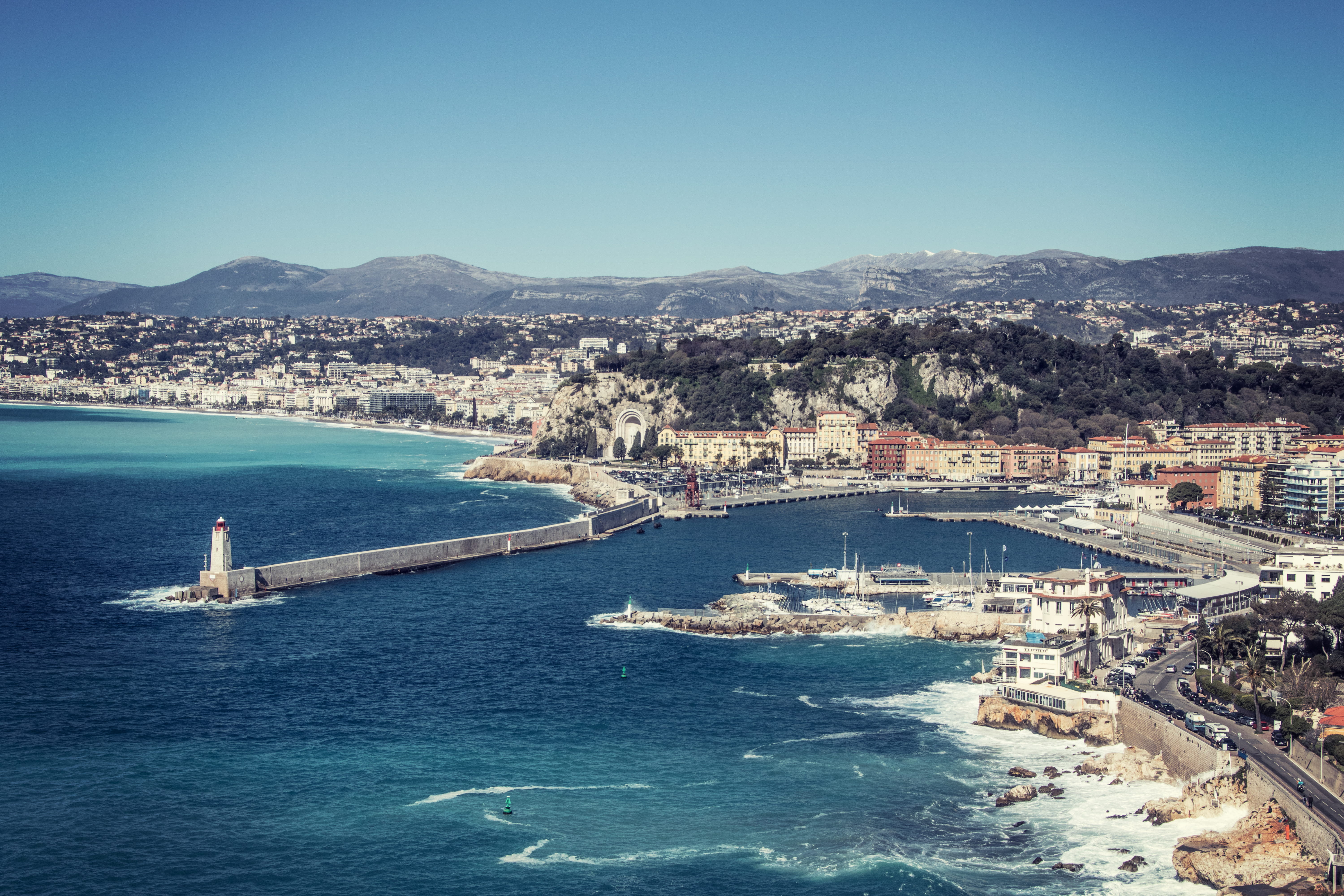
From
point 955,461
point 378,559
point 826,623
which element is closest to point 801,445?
point 955,461

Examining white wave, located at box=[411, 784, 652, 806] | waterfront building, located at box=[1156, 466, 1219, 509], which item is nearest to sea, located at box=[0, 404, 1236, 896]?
white wave, located at box=[411, 784, 652, 806]

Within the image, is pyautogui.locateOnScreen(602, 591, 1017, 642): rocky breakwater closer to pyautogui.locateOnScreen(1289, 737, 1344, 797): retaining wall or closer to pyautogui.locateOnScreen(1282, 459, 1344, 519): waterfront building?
pyautogui.locateOnScreen(1289, 737, 1344, 797): retaining wall

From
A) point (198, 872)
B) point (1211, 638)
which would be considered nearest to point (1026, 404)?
point (1211, 638)

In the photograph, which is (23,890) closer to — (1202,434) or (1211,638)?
(1211,638)

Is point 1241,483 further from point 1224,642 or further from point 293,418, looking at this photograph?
point 293,418

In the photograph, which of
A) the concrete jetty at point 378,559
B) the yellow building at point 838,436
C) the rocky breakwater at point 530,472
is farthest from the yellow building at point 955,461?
the concrete jetty at point 378,559

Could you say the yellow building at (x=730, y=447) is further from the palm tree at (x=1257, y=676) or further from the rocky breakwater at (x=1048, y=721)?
the rocky breakwater at (x=1048, y=721)
